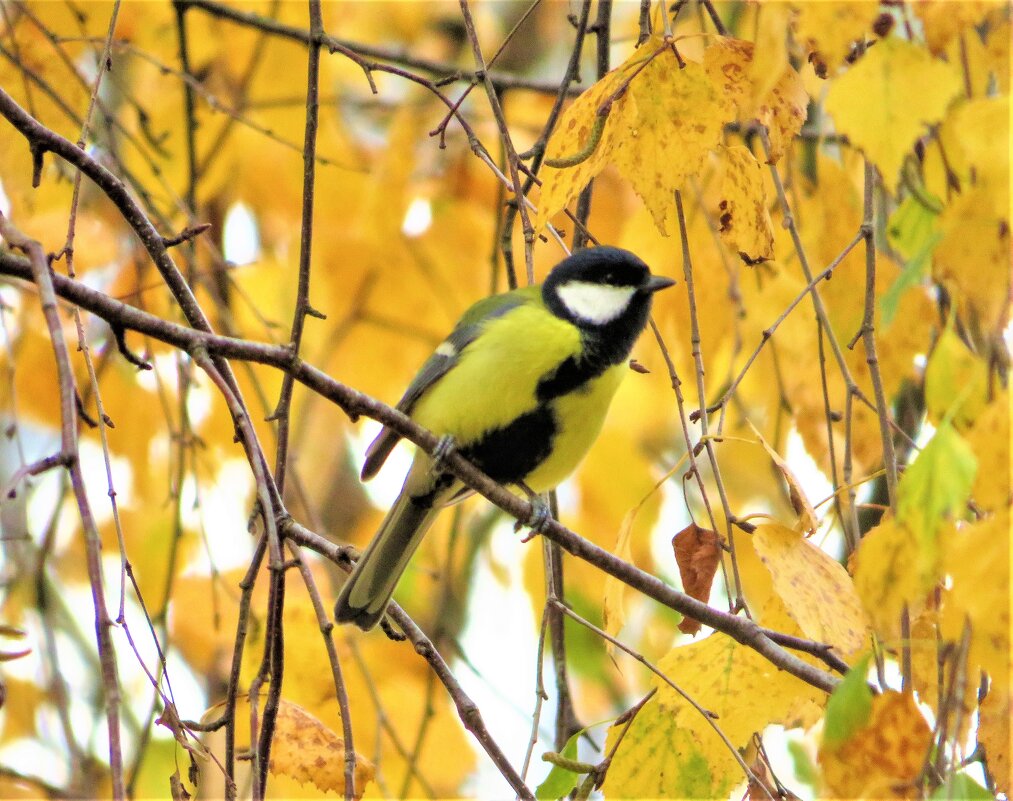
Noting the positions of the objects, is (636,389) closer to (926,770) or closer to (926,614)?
(926,614)

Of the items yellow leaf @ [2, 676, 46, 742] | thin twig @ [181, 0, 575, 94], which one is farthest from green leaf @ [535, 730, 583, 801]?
yellow leaf @ [2, 676, 46, 742]

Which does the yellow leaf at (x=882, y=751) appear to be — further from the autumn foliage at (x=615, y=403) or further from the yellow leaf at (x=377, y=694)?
the yellow leaf at (x=377, y=694)

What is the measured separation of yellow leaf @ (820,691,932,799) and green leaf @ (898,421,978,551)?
10.8 inches

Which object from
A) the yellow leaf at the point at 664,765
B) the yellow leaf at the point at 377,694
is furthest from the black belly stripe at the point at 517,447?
the yellow leaf at the point at 664,765

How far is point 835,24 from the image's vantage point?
1.32m

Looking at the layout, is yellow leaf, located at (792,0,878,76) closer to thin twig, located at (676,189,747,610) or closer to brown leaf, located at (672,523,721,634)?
thin twig, located at (676,189,747,610)

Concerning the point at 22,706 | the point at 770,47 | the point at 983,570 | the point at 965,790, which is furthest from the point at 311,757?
the point at 22,706

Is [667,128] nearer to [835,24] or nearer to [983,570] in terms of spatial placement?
[835,24]

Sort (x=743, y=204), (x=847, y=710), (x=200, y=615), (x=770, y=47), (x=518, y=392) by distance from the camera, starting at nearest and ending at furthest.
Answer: (x=847, y=710)
(x=770, y=47)
(x=743, y=204)
(x=518, y=392)
(x=200, y=615)

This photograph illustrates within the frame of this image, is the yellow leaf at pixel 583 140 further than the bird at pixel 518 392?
No

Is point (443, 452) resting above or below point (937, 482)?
above

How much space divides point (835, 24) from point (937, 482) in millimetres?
570

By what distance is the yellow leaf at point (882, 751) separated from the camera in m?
1.29

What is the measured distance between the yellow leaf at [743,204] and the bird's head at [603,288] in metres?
0.83
